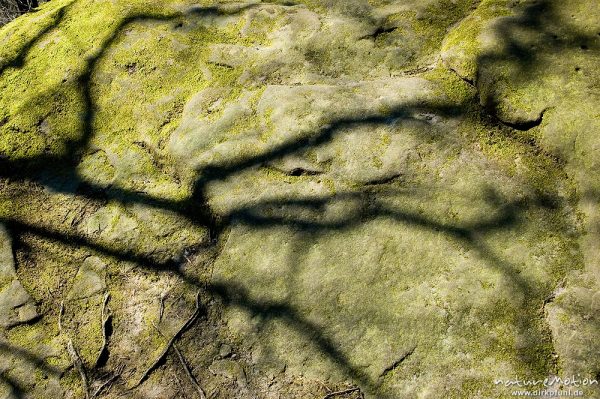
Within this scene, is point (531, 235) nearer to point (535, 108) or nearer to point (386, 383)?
point (535, 108)

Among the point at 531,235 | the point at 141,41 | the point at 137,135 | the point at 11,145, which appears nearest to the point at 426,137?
the point at 531,235

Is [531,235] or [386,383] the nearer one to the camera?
[386,383]

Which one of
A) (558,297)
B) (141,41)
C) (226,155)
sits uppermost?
(141,41)

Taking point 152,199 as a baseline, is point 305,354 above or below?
below

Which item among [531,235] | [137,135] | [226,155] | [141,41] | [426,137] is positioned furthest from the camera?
[141,41]

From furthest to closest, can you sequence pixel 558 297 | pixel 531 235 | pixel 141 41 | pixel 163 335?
pixel 141 41, pixel 163 335, pixel 531 235, pixel 558 297

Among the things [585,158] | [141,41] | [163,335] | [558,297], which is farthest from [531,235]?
[141,41]
